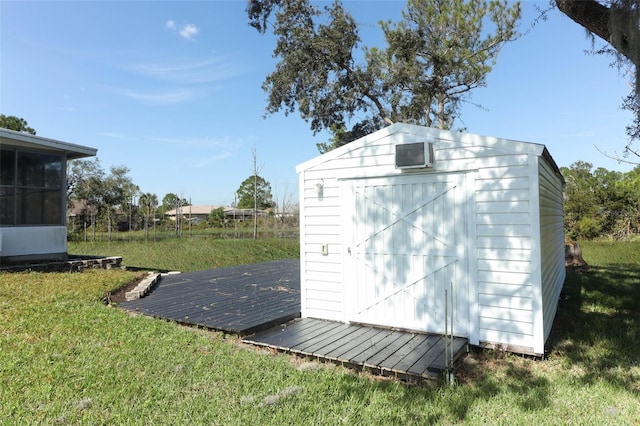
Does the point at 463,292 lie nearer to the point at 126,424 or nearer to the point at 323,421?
the point at 323,421

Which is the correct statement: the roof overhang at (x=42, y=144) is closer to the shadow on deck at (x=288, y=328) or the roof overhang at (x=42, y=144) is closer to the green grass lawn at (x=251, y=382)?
the shadow on deck at (x=288, y=328)

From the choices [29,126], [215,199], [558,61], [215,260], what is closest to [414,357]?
[558,61]

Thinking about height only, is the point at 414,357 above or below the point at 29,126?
below

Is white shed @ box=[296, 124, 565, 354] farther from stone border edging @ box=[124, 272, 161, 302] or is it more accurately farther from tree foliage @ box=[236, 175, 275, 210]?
tree foliage @ box=[236, 175, 275, 210]

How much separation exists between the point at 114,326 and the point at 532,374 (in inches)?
171

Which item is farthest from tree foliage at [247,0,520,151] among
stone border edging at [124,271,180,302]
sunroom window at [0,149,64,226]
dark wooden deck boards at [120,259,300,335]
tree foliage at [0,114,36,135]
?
tree foliage at [0,114,36,135]

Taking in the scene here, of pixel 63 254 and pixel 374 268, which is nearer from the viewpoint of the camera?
pixel 374 268

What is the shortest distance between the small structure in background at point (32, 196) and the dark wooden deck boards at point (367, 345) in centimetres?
732

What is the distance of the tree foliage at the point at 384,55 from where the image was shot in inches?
549

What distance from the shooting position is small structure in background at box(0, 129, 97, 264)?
805 cm

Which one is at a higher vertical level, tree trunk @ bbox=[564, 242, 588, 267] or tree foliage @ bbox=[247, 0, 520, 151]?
tree foliage @ bbox=[247, 0, 520, 151]

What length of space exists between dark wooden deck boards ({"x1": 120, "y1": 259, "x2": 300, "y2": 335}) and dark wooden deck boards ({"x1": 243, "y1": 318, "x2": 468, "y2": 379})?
39cm

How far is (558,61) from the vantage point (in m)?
8.49

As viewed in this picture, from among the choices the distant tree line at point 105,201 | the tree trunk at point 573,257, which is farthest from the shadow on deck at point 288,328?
the distant tree line at point 105,201
